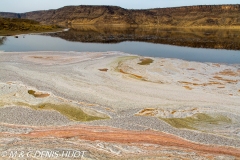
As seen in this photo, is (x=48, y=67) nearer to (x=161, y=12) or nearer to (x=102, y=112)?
(x=102, y=112)

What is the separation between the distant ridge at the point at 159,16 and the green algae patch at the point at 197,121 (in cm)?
13688

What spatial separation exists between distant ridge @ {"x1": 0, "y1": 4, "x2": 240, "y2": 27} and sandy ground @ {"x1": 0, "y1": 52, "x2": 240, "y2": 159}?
133m

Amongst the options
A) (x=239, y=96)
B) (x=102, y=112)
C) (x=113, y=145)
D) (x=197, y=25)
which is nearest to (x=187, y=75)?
(x=239, y=96)

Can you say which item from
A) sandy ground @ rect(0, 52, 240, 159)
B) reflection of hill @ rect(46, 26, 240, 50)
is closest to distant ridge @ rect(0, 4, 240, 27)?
reflection of hill @ rect(46, 26, 240, 50)

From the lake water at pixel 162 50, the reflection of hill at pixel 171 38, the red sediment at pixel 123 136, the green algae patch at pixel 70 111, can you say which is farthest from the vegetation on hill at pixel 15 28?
the red sediment at pixel 123 136

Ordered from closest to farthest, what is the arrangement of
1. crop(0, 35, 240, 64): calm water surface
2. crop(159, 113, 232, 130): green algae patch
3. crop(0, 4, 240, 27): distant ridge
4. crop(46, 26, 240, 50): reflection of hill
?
1. crop(159, 113, 232, 130): green algae patch
2. crop(0, 35, 240, 64): calm water surface
3. crop(46, 26, 240, 50): reflection of hill
4. crop(0, 4, 240, 27): distant ridge

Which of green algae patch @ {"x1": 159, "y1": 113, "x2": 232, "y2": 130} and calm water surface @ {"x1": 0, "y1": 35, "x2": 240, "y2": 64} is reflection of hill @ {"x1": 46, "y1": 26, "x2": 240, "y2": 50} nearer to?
calm water surface @ {"x1": 0, "y1": 35, "x2": 240, "y2": 64}

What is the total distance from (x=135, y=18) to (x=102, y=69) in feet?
542

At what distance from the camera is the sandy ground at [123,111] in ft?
28.4

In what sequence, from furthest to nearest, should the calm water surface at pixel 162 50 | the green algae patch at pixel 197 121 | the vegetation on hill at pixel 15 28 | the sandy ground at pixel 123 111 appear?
1. the vegetation on hill at pixel 15 28
2. the calm water surface at pixel 162 50
3. the green algae patch at pixel 197 121
4. the sandy ground at pixel 123 111

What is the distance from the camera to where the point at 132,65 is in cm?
2270

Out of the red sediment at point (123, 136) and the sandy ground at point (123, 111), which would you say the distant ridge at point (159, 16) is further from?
the red sediment at point (123, 136)

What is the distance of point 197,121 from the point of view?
11.2 metres

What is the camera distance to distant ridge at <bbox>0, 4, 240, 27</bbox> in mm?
146875
